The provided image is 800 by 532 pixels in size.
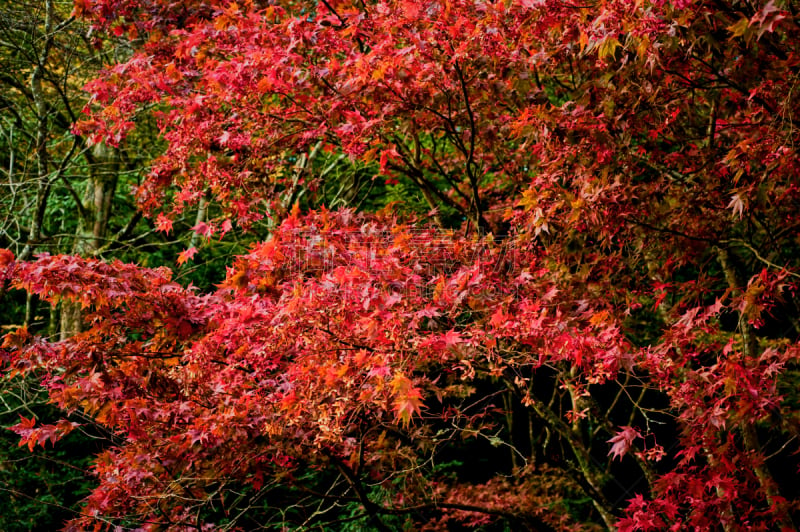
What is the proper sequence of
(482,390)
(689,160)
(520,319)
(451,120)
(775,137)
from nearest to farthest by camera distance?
(520,319), (775,137), (451,120), (689,160), (482,390)

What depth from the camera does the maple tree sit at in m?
3.21

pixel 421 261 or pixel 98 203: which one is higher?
pixel 421 261

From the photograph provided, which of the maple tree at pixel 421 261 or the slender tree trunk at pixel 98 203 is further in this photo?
the slender tree trunk at pixel 98 203

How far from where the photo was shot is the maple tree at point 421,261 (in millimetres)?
3209

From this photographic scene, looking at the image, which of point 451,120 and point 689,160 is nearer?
point 451,120

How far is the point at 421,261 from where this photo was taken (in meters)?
3.48

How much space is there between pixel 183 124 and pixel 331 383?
8.00ft

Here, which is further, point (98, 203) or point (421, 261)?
point (98, 203)

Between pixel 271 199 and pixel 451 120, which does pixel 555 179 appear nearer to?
pixel 451 120

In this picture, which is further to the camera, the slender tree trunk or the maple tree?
the slender tree trunk

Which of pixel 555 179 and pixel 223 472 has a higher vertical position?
pixel 555 179

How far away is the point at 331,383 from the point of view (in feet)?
10.2

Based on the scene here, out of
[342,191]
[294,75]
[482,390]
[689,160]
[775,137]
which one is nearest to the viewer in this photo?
[775,137]

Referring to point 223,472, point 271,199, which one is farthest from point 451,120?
point 223,472
